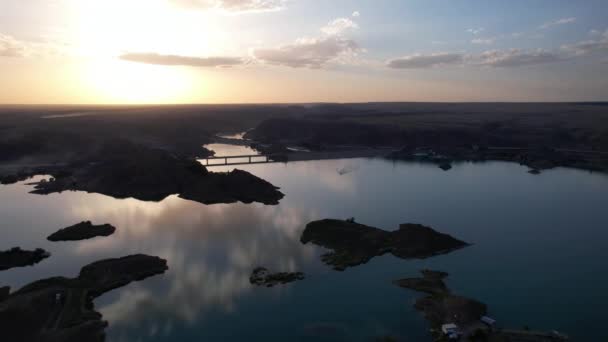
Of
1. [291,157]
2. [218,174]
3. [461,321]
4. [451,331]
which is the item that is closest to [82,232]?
[218,174]

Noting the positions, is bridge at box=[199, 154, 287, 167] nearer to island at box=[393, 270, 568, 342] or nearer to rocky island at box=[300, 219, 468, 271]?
rocky island at box=[300, 219, 468, 271]

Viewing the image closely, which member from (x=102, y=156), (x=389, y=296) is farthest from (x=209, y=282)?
(x=102, y=156)

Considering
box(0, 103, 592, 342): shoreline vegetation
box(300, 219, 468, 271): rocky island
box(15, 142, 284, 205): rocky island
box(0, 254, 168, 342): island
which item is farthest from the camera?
box(15, 142, 284, 205): rocky island

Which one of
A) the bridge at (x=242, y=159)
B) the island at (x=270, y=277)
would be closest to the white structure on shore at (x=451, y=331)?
the island at (x=270, y=277)

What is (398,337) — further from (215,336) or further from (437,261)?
(437,261)

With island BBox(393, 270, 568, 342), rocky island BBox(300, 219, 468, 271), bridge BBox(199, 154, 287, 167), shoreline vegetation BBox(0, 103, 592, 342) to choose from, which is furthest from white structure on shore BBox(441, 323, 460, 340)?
bridge BBox(199, 154, 287, 167)

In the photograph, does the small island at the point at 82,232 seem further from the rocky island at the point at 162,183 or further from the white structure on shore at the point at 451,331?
the white structure on shore at the point at 451,331
